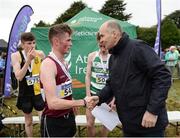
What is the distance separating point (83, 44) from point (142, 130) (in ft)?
29.5

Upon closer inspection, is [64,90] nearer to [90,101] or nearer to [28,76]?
[90,101]

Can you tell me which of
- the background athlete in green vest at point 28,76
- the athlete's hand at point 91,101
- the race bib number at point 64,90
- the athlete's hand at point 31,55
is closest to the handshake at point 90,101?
the athlete's hand at point 91,101

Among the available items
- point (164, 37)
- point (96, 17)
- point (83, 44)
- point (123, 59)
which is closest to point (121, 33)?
point (123, 59)

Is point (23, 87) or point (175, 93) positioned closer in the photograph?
point (23, 87)

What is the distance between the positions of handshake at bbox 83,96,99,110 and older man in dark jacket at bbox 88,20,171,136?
0.91 ft

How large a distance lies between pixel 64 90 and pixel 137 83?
74 cm

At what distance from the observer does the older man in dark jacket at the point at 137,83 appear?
130 inches

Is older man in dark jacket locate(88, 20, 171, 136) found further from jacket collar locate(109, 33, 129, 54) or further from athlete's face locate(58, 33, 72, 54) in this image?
athlete's face locate(58, 33, 72, 54)

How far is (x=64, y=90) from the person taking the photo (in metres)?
3.77

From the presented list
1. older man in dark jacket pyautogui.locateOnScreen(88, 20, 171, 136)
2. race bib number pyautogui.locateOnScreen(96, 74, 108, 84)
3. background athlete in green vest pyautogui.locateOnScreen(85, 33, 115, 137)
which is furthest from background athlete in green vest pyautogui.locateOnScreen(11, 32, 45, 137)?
older man in dark jacket pyautogui.locateOnScreen(88, 20, 171, 136)

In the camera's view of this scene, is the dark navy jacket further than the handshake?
No

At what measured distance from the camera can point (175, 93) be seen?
13812 millimetres

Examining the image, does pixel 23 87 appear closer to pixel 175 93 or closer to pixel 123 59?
pixel 123 59

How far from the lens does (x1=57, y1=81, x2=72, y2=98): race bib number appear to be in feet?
12.2
